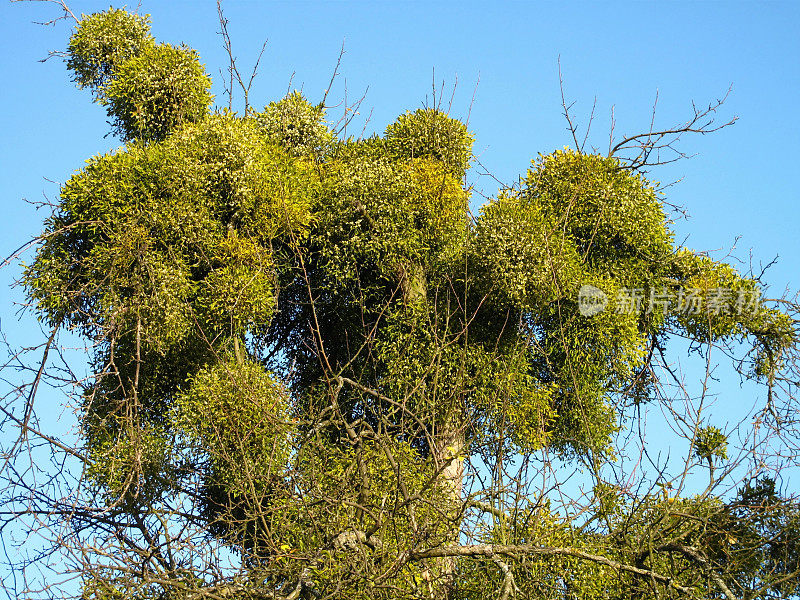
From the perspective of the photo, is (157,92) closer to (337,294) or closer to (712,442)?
(337,294)

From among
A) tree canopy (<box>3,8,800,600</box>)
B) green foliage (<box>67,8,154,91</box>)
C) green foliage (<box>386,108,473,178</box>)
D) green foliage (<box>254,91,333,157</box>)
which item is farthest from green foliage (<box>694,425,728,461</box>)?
green foliage (<box>67,8,154,91</box>)

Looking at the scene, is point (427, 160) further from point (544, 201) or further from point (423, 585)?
point (423, 585)

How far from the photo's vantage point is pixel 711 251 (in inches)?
451

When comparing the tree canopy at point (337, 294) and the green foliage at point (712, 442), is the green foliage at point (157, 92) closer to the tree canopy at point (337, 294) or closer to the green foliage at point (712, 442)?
the tree canopy at point (337, 294)

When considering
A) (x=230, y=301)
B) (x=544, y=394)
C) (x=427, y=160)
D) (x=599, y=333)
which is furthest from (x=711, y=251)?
(x=230, y=301)

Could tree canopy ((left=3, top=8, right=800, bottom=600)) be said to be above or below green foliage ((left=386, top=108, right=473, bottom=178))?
below

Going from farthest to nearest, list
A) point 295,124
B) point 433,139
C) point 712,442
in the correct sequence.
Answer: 1. point 295,124
2. point 433,139
3. point 712,442

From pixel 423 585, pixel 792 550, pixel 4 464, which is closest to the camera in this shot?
pixel 4 464

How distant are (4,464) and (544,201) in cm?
696

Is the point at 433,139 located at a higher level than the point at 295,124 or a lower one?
lower

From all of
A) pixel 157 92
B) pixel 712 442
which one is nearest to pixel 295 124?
pixel 157 92

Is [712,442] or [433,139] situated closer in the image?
[712,442]

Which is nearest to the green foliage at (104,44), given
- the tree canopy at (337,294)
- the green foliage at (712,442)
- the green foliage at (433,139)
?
the tree canopy at (337,294)

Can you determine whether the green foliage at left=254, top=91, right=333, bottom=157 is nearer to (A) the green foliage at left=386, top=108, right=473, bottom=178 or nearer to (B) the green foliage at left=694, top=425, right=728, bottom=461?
(A) the green foliage at left=386, top=108, right=473, bottom=178
